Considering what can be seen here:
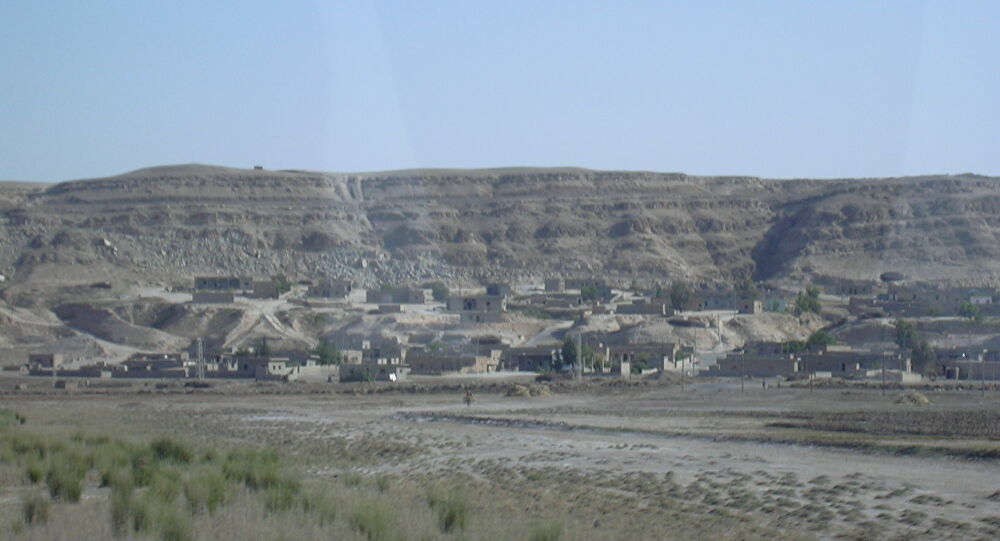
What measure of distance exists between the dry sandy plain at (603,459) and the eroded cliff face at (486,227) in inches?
2230

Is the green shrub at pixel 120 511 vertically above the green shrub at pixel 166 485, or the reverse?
the green shrub at pixel 166 485

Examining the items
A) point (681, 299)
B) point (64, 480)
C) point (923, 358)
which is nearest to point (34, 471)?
point (64, 480)

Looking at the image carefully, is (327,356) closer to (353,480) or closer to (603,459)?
(603,459)

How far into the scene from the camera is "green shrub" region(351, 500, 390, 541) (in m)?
15.9

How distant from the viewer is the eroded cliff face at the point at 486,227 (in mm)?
104062

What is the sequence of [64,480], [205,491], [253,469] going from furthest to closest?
[253,469], [64,480], [205,491]

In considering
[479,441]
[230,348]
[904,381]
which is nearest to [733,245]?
[230,348]

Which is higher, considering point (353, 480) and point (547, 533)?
point (353, 480)

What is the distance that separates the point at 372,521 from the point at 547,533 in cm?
187

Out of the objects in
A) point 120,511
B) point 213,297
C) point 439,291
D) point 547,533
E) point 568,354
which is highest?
point 439,291

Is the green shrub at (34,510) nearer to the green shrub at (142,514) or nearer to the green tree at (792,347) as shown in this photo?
the green shrub at (142,514)

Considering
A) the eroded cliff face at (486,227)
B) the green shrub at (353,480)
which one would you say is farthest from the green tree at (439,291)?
the green shrub at (353,480)

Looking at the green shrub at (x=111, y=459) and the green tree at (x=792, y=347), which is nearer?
the green shrub at (x=111, y=459)

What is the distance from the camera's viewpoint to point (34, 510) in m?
16.6
